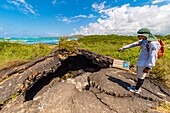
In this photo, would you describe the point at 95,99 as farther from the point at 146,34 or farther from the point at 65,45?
the point at 65,45

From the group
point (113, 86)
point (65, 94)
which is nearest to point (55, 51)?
point (65, 94)

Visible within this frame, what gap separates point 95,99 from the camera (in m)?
4.19

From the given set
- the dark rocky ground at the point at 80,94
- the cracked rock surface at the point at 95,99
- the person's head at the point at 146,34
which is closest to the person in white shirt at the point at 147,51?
the person's head at the point at 146,34

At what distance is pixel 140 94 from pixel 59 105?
2.40 meters

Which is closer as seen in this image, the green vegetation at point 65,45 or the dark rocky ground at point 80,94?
the dark rocky ground at point 80,94

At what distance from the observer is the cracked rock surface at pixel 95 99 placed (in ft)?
12.5

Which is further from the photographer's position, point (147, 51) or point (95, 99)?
point (95, 99)

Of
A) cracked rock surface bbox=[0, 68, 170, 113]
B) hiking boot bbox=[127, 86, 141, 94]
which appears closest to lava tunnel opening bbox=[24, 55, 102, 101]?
cracked rock surface bbox=[0, 68, 170, 113]

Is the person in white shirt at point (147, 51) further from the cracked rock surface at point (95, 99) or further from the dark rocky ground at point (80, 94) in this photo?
the dark rocky ground at point (80, 94)

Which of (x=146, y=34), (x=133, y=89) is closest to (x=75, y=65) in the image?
(x=133, y=89)

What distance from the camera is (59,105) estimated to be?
3.92 m

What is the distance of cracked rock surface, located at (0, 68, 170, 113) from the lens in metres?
3.80

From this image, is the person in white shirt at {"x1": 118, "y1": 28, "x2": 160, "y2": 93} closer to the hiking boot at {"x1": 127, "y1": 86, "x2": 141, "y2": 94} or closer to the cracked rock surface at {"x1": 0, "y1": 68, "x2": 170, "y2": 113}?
the hiking boot at {"x1": 127, "y1": 86, "x2": 141, "y2": 94}

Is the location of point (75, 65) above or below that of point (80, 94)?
below
